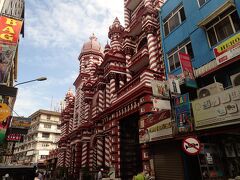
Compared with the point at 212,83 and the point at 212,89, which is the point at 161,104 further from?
the point at 212,83

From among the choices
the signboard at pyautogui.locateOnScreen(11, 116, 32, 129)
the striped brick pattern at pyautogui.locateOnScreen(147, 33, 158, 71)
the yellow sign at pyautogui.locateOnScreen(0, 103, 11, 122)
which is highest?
the striped brick pattern at pyautogui.locateOnScreen(147, 33, 158, 71)

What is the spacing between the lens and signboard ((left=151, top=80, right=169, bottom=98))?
1159cm

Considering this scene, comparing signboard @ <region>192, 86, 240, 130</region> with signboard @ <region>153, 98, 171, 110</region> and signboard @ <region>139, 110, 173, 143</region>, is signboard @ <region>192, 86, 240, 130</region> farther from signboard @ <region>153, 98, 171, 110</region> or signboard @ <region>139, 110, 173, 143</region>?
signboard @ <region>139, 110, 173, 143</region>

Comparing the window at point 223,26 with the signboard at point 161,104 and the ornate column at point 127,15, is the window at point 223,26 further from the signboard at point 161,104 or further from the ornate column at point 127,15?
the ornate column at point 127,15

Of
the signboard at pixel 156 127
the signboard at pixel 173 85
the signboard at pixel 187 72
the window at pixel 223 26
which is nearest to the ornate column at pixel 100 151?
the signboard at pixel 156 127

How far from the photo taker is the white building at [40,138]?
59.1 meters

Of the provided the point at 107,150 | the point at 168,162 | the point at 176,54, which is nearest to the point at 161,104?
the point at 168,162

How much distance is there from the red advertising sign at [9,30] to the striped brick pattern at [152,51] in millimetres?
10784

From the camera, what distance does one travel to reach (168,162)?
1197cm

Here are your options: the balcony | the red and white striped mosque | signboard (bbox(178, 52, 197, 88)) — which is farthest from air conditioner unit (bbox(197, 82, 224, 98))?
the balcony

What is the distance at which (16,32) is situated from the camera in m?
11.6

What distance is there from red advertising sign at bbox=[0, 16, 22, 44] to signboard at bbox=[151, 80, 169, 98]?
830 centimetres

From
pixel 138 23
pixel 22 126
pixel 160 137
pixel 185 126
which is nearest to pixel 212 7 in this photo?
pixel 185 126

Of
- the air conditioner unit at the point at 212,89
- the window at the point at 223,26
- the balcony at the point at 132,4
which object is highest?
the balcony at the point at 132,4
